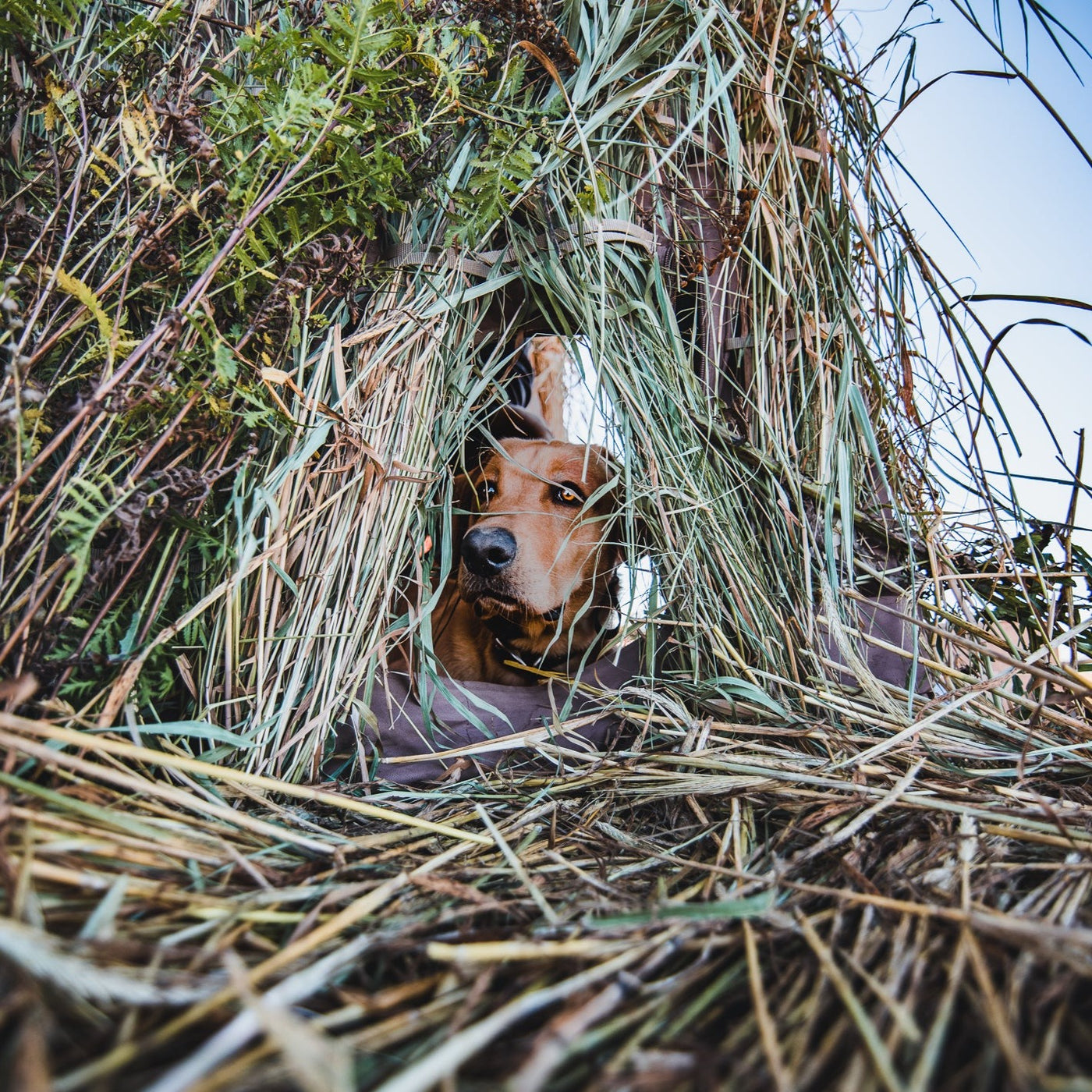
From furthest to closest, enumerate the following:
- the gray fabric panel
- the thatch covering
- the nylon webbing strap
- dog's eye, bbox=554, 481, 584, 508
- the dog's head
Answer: dog's eye, bbox=554, 481, 584, 508 → the dog's head → the nylon webbing strap → the gray fabric panel → the thatch covering

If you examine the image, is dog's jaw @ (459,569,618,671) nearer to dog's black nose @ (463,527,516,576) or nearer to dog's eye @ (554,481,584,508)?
dog's black nose @ (463,527,516,576)

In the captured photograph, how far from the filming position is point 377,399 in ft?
3.91

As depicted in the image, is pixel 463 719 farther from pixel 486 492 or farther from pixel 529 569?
pixel 486 492

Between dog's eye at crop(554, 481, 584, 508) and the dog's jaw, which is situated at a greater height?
dog's eye at crop(554, 481, 584, 508)

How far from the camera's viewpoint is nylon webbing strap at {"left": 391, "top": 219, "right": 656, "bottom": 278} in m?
1.23

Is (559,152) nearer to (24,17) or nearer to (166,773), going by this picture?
(24,17)

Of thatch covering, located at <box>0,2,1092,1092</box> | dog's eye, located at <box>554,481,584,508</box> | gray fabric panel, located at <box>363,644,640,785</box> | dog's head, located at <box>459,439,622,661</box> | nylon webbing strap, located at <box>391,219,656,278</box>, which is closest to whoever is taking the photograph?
thatch covering, located at <box>0,2,1092,1092</box>

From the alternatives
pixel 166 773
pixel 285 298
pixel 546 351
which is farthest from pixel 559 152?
pixel 166 773

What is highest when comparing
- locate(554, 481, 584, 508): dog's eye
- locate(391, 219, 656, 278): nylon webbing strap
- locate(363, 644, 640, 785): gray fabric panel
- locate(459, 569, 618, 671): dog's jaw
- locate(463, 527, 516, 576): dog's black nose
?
locate(391, 219, 656, 278): nylon webbing strap

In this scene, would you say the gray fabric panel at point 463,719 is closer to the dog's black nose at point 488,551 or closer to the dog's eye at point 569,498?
the dog's black nose at point 488,551

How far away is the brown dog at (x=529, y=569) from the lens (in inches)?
53.0

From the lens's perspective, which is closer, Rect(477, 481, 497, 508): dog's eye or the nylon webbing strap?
the nylon webbing strap

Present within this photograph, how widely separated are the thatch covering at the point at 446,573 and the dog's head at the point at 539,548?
0.12 m

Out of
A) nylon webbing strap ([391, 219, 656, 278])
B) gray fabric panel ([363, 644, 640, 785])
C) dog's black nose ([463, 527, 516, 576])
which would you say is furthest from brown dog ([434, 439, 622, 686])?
nylon webbing strap ([391, 219, 656, 278])
